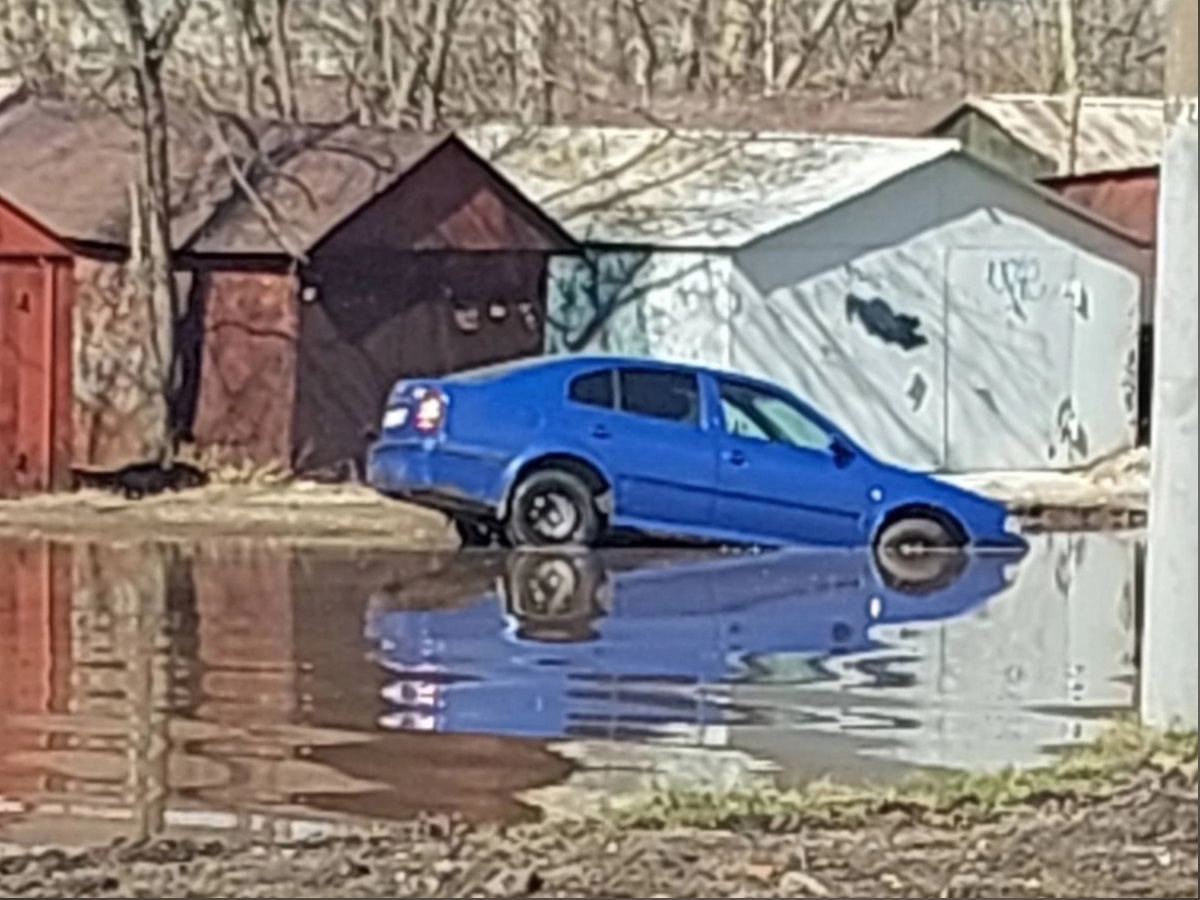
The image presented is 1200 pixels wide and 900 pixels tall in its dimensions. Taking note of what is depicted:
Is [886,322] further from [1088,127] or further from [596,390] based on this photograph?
[1088,127]

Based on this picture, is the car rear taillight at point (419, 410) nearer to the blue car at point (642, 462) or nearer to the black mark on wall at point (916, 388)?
the blue car at point (642, 462)

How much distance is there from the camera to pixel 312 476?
2766 centimetres

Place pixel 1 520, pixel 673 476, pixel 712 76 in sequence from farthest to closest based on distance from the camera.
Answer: pixel 712 76
pixel 1 520
pixel 673 476

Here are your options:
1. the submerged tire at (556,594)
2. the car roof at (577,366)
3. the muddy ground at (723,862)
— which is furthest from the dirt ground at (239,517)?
the muddy ground at (723,862)

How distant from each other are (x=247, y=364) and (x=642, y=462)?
716cm

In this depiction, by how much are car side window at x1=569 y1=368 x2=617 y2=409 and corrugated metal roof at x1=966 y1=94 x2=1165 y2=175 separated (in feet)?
57.5

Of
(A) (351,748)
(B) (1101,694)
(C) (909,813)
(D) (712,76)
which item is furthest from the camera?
(D) (712,76)

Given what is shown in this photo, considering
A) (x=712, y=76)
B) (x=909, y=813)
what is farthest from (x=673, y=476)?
(x=712, y=76)

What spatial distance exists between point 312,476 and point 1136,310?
8971 millimetres

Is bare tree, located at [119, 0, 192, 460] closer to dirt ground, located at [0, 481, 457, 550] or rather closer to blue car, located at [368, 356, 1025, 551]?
dirt ground, located at [0, 481, 457, 550]

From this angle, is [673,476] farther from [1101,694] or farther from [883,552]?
[1101,694]

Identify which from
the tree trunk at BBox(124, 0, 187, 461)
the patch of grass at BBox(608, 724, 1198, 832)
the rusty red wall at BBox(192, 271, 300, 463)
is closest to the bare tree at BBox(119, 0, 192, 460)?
the tree trunk at BBox(124, 0, 187, 461)

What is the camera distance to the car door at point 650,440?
842 inches

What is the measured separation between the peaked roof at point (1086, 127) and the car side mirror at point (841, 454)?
17.0m
